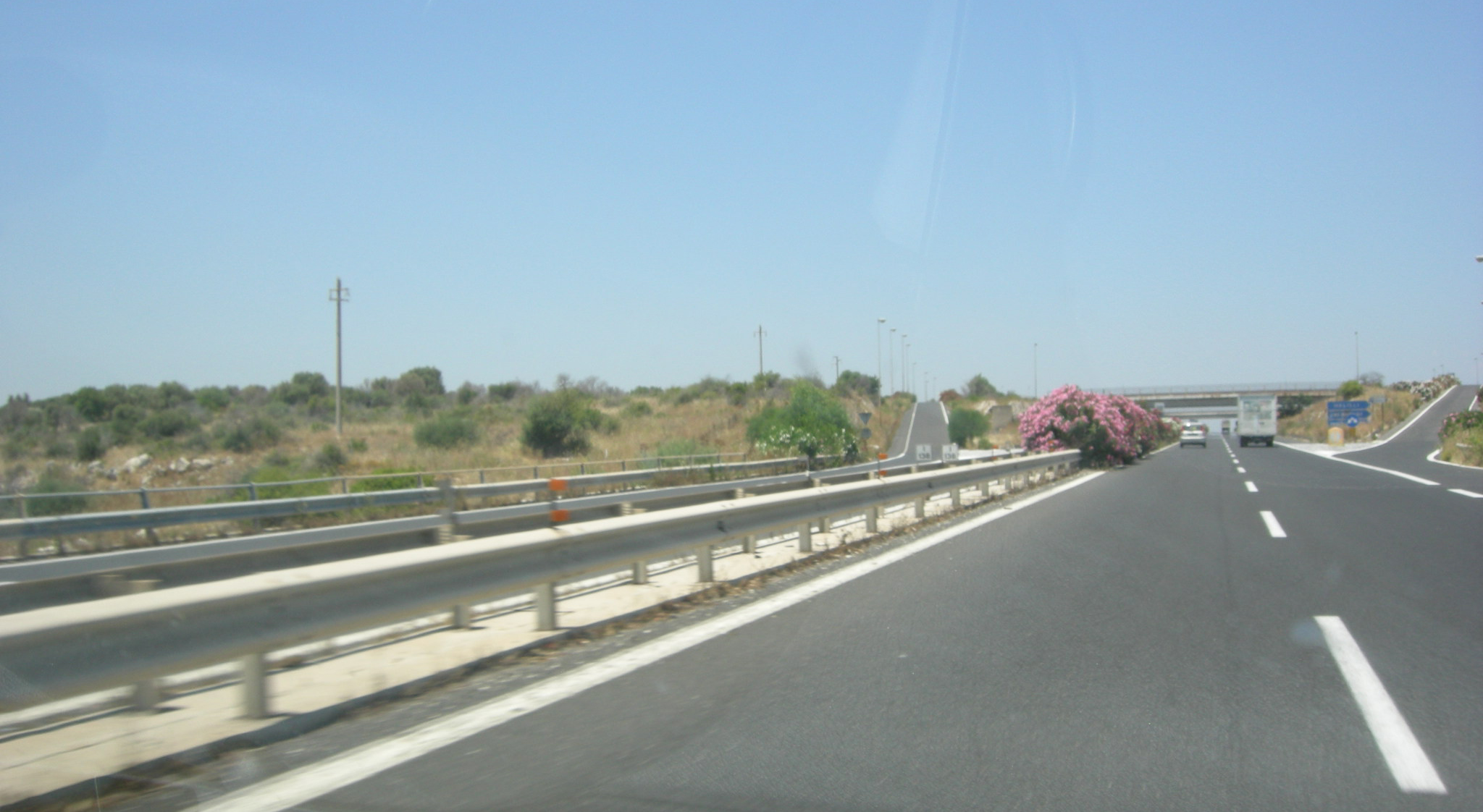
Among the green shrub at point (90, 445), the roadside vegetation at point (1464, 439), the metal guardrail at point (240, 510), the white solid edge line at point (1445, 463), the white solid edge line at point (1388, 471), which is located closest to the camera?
the metal guardrail at point (240, 510)

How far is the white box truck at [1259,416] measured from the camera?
60281 millimetres

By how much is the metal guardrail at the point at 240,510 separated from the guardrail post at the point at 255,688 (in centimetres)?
708

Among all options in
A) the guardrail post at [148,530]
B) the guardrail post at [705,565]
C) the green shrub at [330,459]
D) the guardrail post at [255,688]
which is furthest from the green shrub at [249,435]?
the guardrail post at [255,688]

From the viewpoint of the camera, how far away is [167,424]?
119 feet

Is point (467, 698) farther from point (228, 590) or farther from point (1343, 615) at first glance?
point (1343, 615)

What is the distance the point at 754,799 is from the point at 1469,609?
648 centimetres

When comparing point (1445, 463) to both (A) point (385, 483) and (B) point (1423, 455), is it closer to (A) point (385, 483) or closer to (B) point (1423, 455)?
(B) point (1423, 455)

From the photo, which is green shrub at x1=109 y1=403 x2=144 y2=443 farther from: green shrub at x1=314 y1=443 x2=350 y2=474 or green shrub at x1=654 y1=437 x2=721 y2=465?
green shrub at x1=654 y1=437 x2=721 y2=465

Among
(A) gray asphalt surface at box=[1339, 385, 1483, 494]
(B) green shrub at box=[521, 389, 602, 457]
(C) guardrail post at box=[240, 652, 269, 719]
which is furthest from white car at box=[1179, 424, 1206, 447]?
(C) guardrail post at box=[240, 652, 269, 719]

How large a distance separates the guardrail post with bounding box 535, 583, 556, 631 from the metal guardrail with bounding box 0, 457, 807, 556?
17.6 feet

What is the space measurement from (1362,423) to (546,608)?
87.1m

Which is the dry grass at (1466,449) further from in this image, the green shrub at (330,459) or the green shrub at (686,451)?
the green shrub at (330,459)

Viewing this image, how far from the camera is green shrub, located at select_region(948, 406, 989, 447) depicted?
251 feet

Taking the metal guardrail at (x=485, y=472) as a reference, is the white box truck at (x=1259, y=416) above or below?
above
